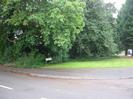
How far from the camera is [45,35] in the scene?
79.8 feet

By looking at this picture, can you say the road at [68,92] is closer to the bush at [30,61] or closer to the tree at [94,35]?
the bush at [30,61]

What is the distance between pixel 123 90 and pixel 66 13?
1210cm

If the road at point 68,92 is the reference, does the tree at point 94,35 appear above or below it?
above

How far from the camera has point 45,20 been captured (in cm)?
2423

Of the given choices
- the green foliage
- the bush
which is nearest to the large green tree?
the bush

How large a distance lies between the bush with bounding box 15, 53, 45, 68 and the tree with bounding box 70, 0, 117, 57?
9194 mm

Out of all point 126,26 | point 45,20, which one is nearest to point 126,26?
point 126,26

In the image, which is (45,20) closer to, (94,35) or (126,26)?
(94,35)

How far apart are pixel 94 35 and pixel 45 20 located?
1346cm

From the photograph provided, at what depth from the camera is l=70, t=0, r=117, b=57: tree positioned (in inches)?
1421

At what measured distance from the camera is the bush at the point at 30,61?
2562cm

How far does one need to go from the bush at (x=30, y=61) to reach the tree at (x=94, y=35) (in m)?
9.19

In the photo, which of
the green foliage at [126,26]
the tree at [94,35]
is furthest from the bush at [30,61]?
the green foliage at [126,26]

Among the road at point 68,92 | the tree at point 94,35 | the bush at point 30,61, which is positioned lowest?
the road at point 68,92
